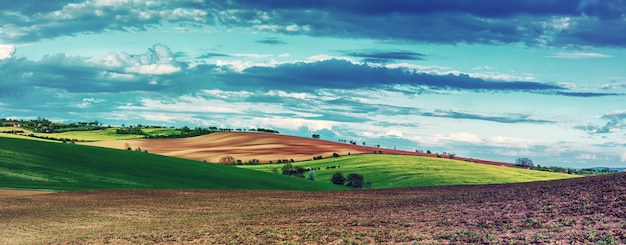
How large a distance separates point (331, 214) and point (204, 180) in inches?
1322

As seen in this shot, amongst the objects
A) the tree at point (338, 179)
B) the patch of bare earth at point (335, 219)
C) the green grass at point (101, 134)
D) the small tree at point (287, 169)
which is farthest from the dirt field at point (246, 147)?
the patch of bare earth at point (335, 219)

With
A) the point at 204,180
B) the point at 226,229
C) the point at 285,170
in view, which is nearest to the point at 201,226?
the point at 226,229

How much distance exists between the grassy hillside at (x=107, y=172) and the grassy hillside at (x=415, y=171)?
13.2 m

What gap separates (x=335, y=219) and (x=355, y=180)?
49.9m

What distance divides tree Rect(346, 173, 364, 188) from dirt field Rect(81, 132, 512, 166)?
19.9m

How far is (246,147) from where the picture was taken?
10781 cm

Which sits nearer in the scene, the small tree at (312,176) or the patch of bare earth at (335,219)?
the patch of bare earth at (335,219)

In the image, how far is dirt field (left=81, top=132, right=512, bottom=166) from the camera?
330 feet

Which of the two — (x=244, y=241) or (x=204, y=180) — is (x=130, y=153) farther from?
(x=244, y=241)

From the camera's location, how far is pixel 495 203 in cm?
2983

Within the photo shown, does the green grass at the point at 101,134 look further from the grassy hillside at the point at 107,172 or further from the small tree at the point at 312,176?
the grassy hillside at the point at 107,172

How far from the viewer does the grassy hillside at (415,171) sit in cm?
8144

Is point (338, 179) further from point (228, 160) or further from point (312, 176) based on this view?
point (228, 160)

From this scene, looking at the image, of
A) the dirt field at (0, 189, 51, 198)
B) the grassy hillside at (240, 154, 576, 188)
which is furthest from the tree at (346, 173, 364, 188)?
the dirt field at (0, 189, 51, 198)
